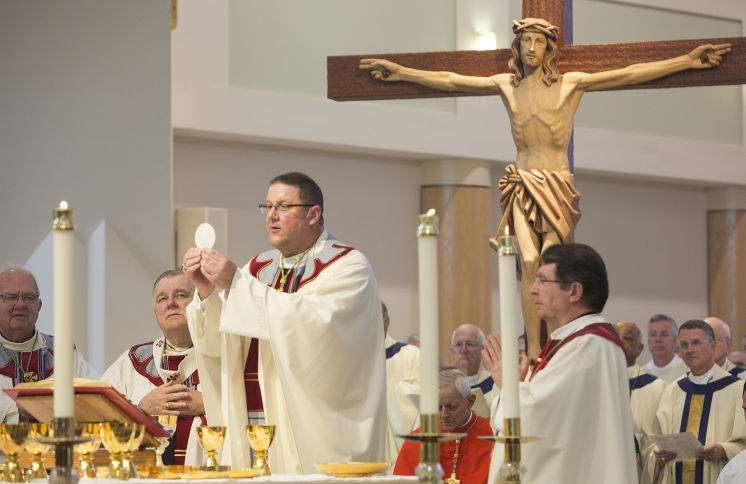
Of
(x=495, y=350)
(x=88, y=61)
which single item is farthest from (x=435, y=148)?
(x=495, y=350)

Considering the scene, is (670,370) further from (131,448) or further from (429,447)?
(429,447)

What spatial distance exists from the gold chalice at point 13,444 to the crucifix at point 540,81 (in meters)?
2.99

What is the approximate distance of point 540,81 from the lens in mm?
6914

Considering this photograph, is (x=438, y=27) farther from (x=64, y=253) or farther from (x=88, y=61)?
(x=64, y=253)

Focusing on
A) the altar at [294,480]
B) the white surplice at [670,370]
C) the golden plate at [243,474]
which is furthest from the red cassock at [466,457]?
the white surplice at [670,370]

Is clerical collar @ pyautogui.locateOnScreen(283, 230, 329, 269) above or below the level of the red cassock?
above

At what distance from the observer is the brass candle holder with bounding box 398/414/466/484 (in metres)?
3.40

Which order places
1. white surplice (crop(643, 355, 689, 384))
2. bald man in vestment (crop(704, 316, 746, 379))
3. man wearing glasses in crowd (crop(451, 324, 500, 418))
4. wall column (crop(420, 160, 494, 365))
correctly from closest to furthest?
man wearing glasses in crowd (crop(451, 324, 500, 418)), bald man in vestment (crop(704, 316, 746, 379)), white surplice (crop(643, 355, 689, 384)), wall column (crop(420, 160, 494, 365))

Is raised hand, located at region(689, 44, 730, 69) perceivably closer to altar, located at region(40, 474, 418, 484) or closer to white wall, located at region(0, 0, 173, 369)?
altar, located at region(40, 474, 418, 484)

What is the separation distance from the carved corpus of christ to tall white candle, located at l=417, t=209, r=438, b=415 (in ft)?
10.4

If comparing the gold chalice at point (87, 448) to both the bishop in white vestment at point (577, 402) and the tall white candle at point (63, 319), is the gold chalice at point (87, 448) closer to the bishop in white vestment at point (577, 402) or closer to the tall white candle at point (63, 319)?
the tall white candle at point (63, 319)

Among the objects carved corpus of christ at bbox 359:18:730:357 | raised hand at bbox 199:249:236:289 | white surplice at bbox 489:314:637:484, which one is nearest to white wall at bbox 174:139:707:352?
carved corpus of christ at bbox 359:18:730:357

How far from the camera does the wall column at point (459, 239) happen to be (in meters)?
14.3

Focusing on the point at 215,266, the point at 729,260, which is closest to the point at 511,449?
the point at 215,266
